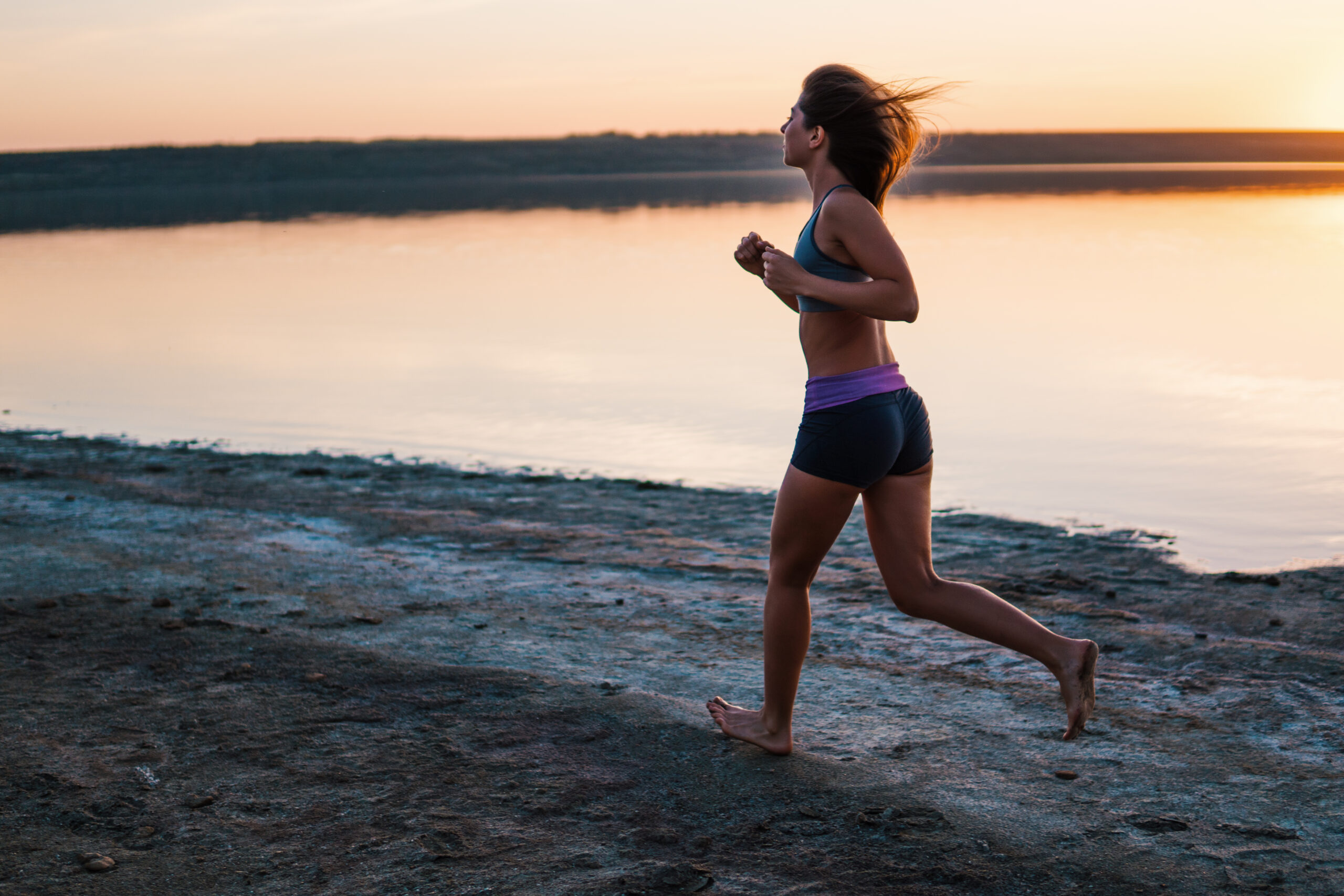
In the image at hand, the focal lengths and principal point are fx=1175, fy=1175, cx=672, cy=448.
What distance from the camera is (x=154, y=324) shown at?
712 inches

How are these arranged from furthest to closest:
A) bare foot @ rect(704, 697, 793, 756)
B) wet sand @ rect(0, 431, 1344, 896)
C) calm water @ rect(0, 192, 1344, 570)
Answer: calm water @ rect(0, 192, 1344, 570) < bare foot @ rect(704, 697, 793, 756) < wet sand @ rect(0, 431, 1344, 896)

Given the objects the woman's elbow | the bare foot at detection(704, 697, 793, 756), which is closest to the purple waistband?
the woman's elbow

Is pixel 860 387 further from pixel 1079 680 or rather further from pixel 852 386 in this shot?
pixel 1079 680

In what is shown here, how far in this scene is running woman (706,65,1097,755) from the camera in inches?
118

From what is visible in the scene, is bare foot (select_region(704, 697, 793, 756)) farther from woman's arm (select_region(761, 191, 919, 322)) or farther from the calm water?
the calm water

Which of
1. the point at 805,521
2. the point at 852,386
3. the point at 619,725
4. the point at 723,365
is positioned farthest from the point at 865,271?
the point at 723,365

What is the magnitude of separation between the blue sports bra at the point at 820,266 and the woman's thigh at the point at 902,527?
51 cm

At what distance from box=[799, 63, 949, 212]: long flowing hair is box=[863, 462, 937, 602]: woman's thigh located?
78cm

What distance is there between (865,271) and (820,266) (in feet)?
0.45

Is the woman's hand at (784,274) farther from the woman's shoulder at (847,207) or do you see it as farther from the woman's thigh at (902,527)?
the woman's thigh at (902,527)

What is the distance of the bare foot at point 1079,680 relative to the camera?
3.21 m

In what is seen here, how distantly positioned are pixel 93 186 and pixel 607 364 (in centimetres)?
9554

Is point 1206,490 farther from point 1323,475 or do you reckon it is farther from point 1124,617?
point 1124,617

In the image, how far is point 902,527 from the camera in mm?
3207
